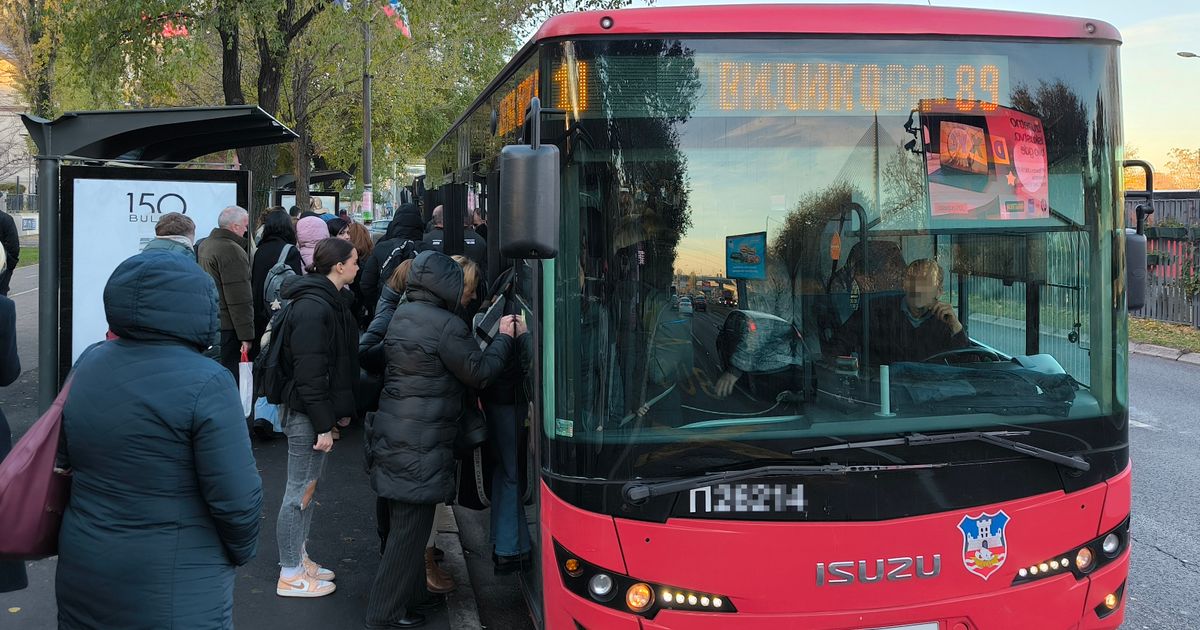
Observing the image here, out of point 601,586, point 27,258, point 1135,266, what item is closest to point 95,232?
point 601,586

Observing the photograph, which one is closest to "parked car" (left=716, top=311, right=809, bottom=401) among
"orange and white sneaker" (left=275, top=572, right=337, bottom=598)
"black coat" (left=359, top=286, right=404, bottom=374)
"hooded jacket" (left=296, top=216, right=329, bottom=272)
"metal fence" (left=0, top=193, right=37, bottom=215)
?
"black coat" (left=359, top=286, right=404, bottom=374)

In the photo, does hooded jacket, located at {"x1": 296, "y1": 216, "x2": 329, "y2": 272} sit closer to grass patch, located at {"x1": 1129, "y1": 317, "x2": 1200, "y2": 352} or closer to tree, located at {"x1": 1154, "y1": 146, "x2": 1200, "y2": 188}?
grass patch, located at {"x1": 1129, "y1": 317, "x2": 1200, "y2": 352}

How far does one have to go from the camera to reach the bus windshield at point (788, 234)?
354cm

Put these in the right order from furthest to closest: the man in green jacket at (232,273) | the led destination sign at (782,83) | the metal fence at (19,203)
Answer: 1. the metal fence at (19,203)
2. the man in green jacket at (232,273)
3. the led destination sign at (782,83)

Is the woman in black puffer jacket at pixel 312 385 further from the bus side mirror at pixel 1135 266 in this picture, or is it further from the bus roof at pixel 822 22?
the bus side mirror at pixel 1135 266

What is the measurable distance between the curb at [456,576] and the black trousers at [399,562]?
1.09 feet

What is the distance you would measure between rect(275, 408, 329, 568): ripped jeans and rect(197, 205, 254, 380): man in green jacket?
295 centimetres

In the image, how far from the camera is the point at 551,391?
365 cm

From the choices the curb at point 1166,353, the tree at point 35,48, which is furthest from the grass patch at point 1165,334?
the tree at point 35,48

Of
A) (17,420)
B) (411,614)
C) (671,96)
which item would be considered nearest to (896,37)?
(671,96)

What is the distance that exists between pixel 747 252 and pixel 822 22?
33.9 inches

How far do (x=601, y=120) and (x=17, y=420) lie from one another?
7761 millimetres

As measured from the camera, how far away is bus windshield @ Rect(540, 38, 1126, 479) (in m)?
3.54

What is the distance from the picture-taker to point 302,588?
527 centimetres
